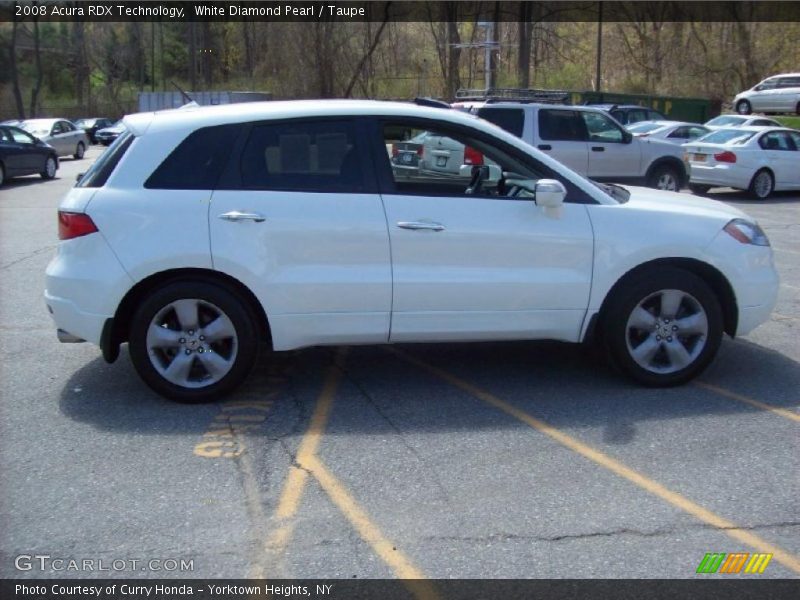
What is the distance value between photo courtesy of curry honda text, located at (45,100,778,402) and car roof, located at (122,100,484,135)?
16mm

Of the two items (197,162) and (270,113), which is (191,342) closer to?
(197,162)

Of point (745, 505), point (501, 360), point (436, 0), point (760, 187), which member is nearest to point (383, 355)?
point (501, 360)

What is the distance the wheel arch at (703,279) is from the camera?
5.55 m

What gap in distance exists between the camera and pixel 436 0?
4938 centimetres

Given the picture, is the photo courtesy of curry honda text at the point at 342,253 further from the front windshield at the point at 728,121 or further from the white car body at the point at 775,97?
the white car body at the point at 775,97

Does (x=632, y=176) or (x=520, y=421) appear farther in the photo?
Result: (x=632, y=176)

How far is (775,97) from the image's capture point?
38656 mm

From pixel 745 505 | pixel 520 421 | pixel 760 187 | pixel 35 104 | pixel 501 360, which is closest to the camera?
pixel 745 505

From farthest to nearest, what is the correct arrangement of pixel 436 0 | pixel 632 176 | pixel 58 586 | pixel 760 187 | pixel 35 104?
pixel 35 104, pixel 436 0, pixel 760 187, pixel 632 176, pixel 58 586

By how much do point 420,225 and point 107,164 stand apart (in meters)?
2.00

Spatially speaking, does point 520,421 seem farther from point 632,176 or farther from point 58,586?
point 632,176

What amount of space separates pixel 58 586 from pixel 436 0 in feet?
163

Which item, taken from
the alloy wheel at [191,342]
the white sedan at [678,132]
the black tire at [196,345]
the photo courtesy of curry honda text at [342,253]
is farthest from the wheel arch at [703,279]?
the white sedan at [678,132]

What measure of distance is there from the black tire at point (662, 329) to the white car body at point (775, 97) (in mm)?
36930
